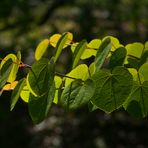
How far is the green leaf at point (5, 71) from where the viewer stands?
2.75ft

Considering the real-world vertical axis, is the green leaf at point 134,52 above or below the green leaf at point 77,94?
below

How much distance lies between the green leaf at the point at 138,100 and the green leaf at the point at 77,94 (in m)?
0.08

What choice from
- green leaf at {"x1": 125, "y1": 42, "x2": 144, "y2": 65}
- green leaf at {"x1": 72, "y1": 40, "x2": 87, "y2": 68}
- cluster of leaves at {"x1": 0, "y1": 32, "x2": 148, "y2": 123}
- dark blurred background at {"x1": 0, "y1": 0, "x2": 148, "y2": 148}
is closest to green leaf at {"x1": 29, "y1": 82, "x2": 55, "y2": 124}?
cluster of leaves at {"x1": 0, "y1": 32, "x2": 148, "y2": 123}

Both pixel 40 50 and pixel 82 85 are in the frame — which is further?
pixel 40 50

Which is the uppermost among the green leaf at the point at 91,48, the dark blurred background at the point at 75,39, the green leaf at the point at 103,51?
the green leaf at the point at 103,51

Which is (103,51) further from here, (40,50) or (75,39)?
(75,39)

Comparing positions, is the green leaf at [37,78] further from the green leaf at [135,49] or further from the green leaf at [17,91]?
the green leaf at [135,49]

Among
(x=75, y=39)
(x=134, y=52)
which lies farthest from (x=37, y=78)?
(x=75, y=39)

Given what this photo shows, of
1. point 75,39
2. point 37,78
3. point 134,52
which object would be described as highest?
point 37,78

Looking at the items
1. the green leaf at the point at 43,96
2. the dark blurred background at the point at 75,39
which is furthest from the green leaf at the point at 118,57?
the dark blurred background at the point at 75,39

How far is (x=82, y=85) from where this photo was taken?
787 millimetres

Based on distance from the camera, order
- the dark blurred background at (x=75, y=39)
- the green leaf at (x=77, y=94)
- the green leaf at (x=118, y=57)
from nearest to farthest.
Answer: the green leaf at (x=77, y=94), the green leaf at (x=118, y=57), the dark blurred background at (x=75, y=39)

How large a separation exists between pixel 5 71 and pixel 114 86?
0.66 ft

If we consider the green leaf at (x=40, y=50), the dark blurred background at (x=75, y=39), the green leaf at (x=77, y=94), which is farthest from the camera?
the dark blurred background at (x=75, y=39)
